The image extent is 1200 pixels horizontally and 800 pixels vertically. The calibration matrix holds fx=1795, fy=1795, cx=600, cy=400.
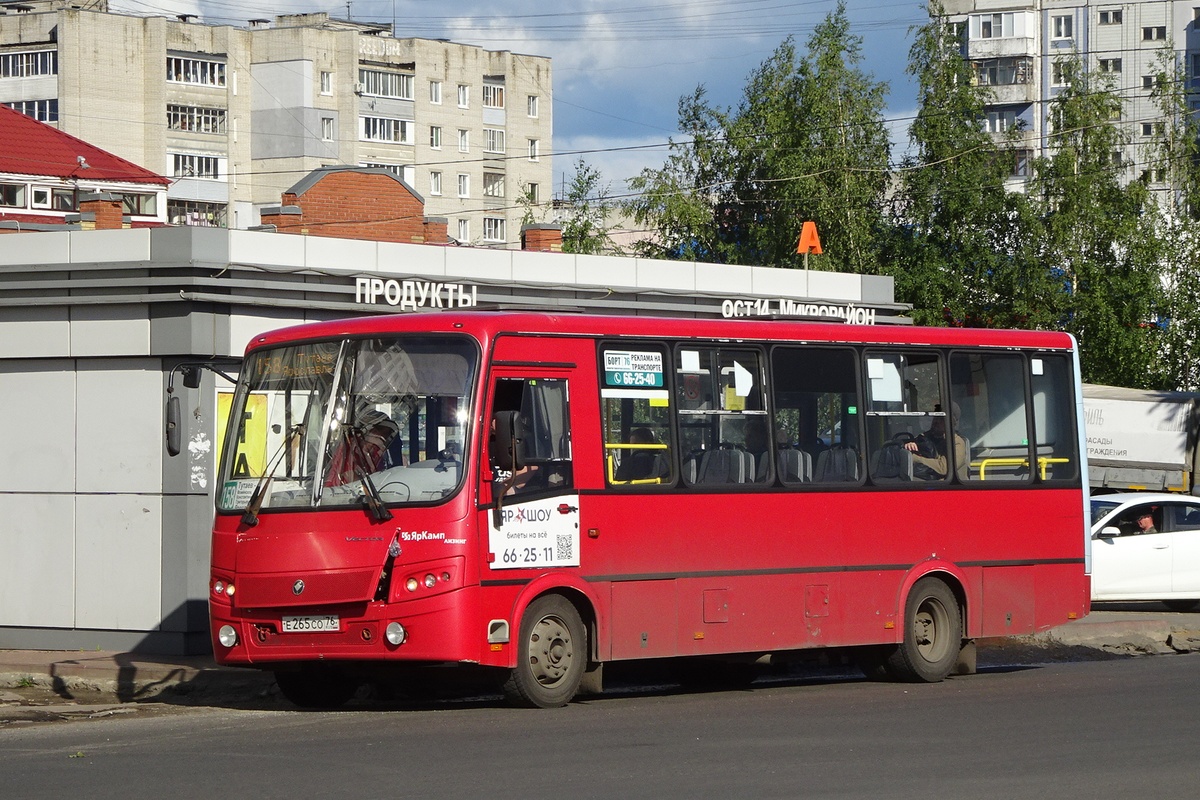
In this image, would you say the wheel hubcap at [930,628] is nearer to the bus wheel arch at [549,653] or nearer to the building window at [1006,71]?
the bus wheel arch at [549,653]

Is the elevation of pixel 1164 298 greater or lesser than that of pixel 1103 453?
greater

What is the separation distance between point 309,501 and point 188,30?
265ft

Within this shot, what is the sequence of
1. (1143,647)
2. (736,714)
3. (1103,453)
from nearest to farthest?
A: (736,714), (1143,647), (1103,453)

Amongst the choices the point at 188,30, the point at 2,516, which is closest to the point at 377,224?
the point at 2,516

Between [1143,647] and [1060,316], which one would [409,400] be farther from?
[1060,316]

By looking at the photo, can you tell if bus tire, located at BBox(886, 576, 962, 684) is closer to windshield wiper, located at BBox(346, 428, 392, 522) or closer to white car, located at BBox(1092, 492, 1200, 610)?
windshield wiper, located at BBox(346, 428, 392, 522)

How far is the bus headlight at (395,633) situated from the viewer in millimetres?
11844

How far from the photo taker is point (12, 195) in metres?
51.3

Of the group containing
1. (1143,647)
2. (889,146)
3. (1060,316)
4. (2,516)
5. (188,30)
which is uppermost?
(188,30)

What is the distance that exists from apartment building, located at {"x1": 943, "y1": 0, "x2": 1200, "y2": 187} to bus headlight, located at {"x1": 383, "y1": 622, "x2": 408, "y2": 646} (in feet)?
284

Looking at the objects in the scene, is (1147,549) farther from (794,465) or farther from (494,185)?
(494,185)

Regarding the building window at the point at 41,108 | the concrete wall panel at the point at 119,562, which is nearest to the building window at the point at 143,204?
the building window at the point at 41,108

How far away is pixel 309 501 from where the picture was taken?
40.2 feet

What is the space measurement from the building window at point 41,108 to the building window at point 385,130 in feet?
55.4
